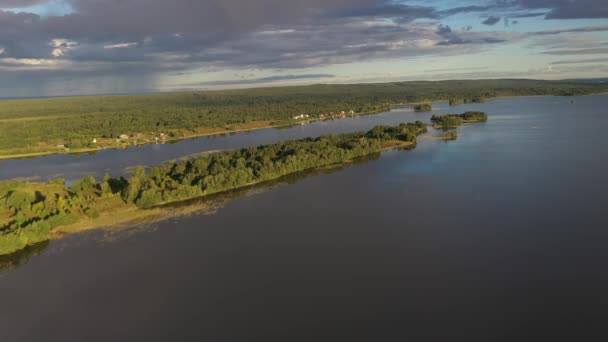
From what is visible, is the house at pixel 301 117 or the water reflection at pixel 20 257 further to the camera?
the house at pixel 301 117

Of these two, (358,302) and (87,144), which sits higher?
(87,144)

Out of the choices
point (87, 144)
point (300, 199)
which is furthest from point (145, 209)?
point (87, 144)

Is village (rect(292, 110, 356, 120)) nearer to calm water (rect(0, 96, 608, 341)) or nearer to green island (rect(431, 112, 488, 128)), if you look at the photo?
green island (rect(431, 112, 488, 128))

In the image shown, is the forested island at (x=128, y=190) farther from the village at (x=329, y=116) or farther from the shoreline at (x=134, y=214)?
the village at (x=329, y=116)

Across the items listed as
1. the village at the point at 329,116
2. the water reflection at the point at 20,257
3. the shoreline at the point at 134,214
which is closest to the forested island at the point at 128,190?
the shoreline at the point at 134,214

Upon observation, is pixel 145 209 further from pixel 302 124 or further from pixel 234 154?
pixel 302 124

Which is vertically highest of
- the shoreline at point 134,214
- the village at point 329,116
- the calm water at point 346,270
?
the village at point 329,116
